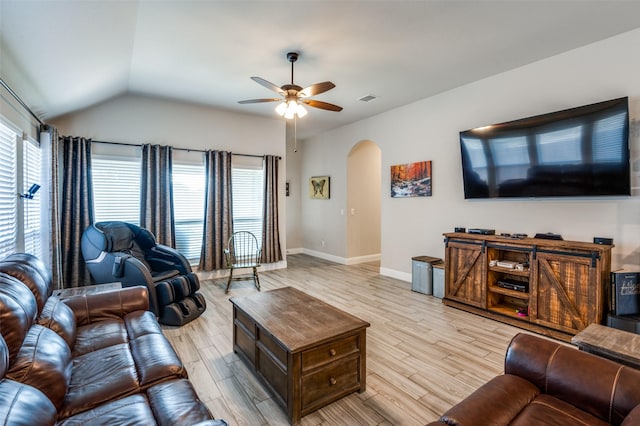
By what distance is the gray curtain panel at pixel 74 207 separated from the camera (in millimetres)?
4031

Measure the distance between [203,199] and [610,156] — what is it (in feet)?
17.9

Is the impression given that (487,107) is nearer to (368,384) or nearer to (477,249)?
(477,249)

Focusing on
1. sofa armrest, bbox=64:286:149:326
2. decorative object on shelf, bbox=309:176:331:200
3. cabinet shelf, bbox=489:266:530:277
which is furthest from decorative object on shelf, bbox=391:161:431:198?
sofa armrest, bbox=64:286:149:326

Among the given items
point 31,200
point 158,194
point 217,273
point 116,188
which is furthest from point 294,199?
point 31,200

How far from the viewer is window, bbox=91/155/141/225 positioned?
4387mm

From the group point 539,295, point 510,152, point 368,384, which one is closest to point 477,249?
point 539,295

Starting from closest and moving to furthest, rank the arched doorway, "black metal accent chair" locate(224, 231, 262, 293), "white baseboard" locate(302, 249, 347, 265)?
"black metal accent chair" locate(224, 231, 262, 293) < the arched doorway < "white baseboard" locate(302, 249, 347, 265)

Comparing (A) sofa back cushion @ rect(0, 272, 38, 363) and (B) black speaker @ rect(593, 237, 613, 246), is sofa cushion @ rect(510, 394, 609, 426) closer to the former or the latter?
(A) sofa back cushion @ rect(0, 272, 38, 363)

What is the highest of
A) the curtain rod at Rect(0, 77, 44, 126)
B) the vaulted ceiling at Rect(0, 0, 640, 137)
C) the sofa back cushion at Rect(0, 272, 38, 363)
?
the vaulted ceiling at Rect(0, 0, 640, 137)

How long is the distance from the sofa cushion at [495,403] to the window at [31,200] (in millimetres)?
3888

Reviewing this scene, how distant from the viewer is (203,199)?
5250mm

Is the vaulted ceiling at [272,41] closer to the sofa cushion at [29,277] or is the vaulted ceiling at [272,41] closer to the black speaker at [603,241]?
the sofa cushion at [29,277]

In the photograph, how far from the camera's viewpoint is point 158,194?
15.4 ft

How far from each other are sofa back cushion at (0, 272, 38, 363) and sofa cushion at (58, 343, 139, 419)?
12.5 inches
